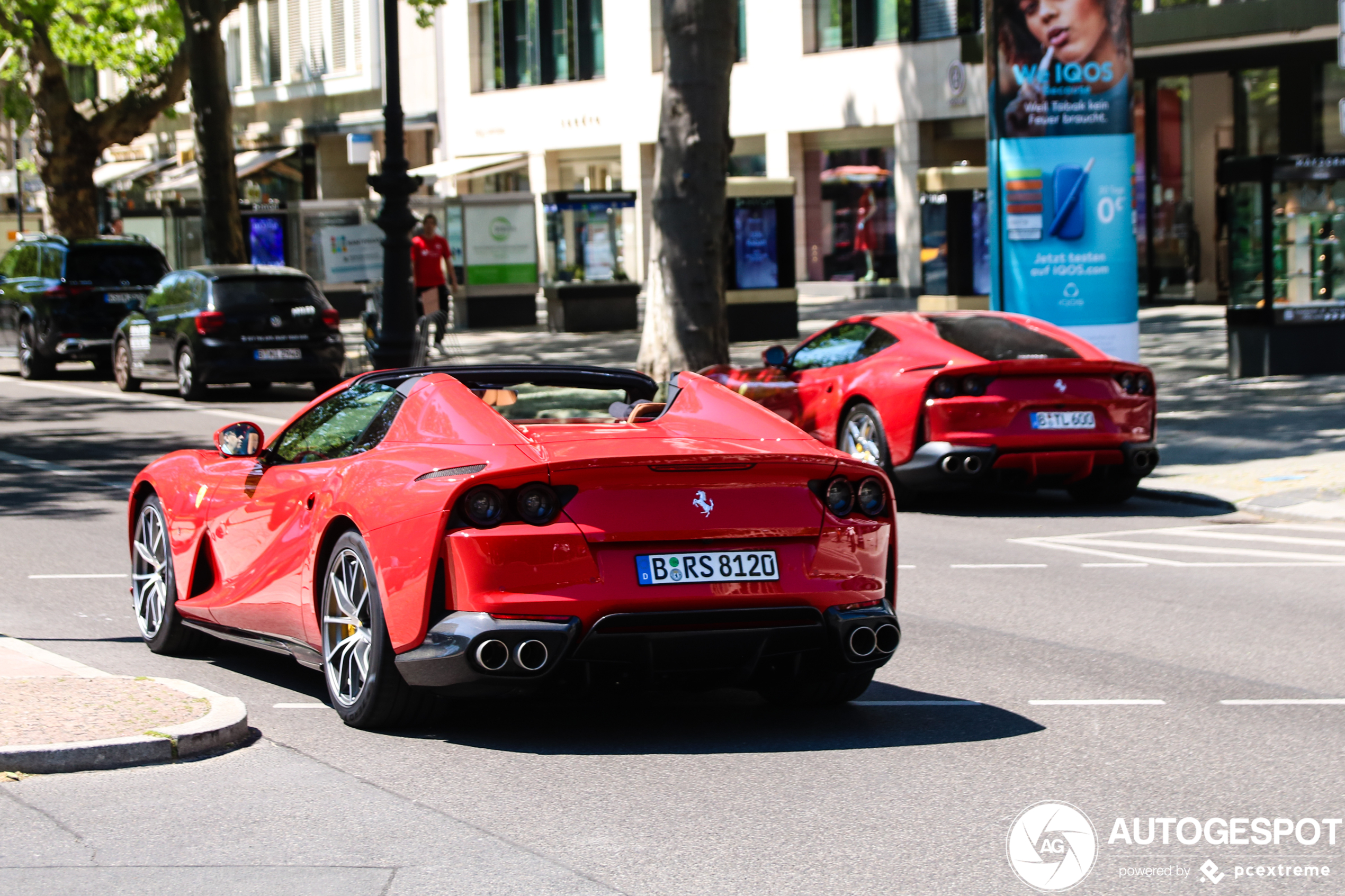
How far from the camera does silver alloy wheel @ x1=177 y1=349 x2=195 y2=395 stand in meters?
21.8

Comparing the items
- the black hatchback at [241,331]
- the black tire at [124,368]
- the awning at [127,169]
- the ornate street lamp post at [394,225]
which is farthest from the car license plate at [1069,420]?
the awning at [127,169]

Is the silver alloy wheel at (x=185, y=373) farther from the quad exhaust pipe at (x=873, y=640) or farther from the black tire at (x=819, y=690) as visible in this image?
the quad exhaust pipe at (x=873, y=640)

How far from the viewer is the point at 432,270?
26.2 metres

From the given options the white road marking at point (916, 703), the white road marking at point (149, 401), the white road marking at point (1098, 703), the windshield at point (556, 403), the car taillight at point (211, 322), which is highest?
the car taillight at point (211, 322)

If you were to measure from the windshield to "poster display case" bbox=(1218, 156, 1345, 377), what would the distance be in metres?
14.2

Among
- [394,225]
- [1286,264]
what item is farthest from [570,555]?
[1286,264]

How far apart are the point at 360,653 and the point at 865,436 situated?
7314 mm

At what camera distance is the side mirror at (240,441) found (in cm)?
725

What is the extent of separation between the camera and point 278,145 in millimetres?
57969

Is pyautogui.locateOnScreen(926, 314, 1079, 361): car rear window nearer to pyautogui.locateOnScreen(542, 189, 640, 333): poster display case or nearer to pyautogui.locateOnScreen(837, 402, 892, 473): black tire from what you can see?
pyautogui.locateOnScreen(837, 402, 892, 473): black tire

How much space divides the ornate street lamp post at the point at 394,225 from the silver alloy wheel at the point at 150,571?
1192 centimetres

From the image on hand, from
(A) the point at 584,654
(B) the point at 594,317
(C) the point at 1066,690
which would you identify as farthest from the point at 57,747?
(B) the point at 594,317

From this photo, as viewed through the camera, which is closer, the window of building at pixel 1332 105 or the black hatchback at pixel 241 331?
the black hatchback at pixel 241 331

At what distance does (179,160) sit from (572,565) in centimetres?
6031
